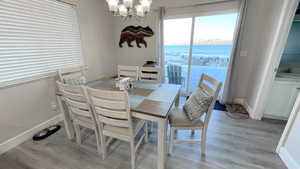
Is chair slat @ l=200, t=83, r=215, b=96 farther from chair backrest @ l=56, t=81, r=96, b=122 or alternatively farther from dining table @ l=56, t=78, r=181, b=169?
chair backrest @ l=56, t=81, r=96, b=122

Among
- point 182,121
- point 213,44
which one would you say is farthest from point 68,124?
point 213,44

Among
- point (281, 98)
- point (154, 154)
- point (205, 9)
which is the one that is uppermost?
point (205, 9)

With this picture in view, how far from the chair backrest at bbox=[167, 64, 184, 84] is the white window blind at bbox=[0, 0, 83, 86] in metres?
2.42

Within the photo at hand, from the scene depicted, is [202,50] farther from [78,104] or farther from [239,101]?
[78,104]

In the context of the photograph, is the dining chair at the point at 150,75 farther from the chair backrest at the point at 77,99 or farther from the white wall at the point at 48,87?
the white wall at the point at 48,87

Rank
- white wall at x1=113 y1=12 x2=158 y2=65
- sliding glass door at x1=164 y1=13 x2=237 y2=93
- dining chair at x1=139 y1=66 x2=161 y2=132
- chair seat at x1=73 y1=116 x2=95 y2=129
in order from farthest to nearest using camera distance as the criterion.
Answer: white wall at x1=113 y1=12 x2=158 y2=65
sliding glass door at x1=164 y1=13 x2=237 y2=93
dining chair at x1=139 y1=66 x2=161 y2=132
chair seat at x1=73 y1=116 x2=95 y2=129

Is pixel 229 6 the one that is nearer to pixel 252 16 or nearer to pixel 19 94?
pixel 252 16

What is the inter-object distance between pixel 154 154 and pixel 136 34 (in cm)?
296

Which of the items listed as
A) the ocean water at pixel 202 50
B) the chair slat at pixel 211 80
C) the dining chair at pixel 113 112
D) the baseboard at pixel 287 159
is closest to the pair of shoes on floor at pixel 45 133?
the dining chair at pixel 113 112

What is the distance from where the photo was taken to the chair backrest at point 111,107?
1.07m

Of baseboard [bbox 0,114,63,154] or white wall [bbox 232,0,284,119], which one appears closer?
baseboard [bbox 0,114,63,154]

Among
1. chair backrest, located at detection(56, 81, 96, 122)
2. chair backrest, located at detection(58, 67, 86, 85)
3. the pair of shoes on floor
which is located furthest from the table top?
the pair of shoes on floor

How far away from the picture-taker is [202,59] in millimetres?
3189

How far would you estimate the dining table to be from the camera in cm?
117
